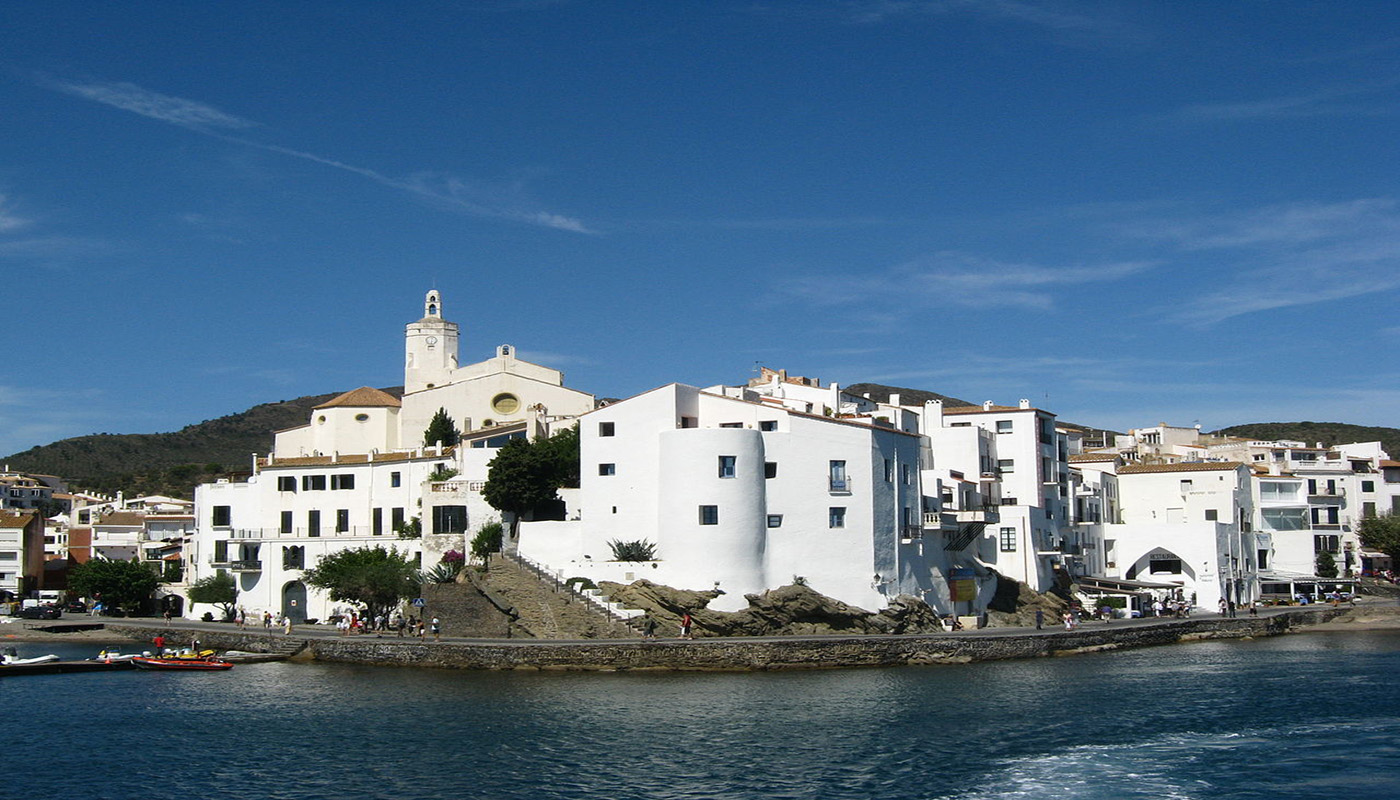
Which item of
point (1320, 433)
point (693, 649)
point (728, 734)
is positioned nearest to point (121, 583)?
point (693, 649)

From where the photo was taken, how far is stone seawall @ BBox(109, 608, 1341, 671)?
172 ft

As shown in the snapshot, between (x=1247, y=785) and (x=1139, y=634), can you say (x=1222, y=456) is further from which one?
(x=1247, y=785)

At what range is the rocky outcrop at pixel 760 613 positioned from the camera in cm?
5575

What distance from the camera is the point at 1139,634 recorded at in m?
62.4

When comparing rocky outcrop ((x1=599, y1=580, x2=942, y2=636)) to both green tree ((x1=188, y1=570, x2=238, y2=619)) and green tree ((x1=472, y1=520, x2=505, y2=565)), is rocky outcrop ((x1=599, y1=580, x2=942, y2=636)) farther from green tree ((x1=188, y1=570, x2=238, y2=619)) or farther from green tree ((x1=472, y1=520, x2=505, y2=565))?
green tree ((x1=188, y1=570, x2=238, y2=619))

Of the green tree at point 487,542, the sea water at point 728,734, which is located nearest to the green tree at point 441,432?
the green tree at point 487,542

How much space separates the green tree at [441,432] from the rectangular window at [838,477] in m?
31.2

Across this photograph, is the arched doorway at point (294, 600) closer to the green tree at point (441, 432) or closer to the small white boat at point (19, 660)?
the small white boat at point (19, 660)

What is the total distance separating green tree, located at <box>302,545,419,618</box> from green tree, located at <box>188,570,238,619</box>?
850cm

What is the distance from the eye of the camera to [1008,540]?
67.9m

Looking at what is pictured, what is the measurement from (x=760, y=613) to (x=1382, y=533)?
53.0 m

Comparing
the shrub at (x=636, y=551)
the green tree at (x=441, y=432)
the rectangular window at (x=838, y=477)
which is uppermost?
the green tree at (x=441, y=432)

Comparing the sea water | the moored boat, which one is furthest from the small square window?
the moored boat

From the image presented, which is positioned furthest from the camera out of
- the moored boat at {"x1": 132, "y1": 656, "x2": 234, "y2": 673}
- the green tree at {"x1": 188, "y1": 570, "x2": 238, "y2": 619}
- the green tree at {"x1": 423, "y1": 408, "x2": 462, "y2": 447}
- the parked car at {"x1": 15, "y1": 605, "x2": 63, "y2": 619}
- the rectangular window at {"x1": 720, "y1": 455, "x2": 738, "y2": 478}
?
the green tree at {"x1": 423, "y1": 408, "x2": 462, "y2": 447}
